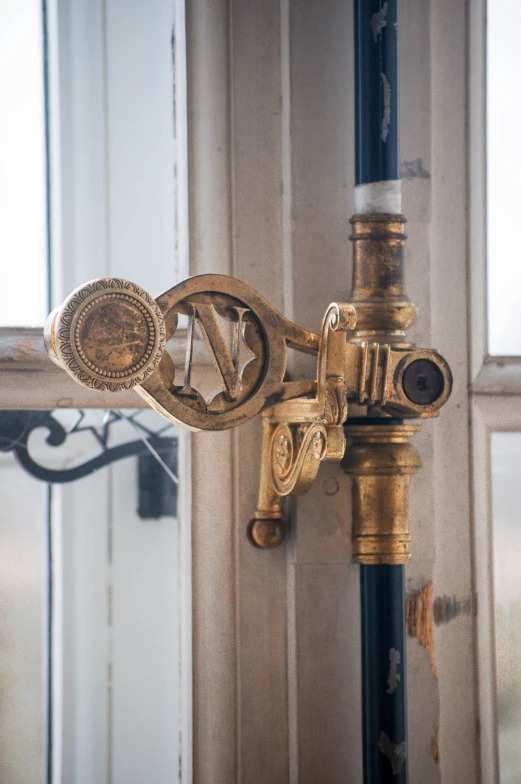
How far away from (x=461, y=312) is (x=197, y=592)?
0.32 meters

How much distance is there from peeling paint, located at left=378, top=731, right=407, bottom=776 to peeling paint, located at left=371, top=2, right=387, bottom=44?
53 centimetres

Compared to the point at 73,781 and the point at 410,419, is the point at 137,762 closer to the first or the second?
the point at 73,781

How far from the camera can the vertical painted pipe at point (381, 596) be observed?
65 centimetres

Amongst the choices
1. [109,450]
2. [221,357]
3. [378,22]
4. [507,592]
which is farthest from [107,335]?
[507,592]

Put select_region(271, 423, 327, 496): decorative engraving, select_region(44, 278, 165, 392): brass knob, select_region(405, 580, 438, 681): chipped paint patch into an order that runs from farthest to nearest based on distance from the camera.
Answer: select_region(405, 580, 438, 681): chipped paint patch → select_region(271, 423, 327, 496): decorative engraving → select_region(44, 278, 165, 392): brass knob

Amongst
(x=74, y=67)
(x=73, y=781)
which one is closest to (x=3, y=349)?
(x=74, y=67)

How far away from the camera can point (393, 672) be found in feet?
2.13

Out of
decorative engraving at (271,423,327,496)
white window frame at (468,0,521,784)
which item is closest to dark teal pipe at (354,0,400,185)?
white window frame at (468,0,521,784)

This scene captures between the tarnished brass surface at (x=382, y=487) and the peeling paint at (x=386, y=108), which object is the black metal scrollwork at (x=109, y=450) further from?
the peeling paint at (x=386, y=108)

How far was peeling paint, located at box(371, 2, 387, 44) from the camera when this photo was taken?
0.64 metres

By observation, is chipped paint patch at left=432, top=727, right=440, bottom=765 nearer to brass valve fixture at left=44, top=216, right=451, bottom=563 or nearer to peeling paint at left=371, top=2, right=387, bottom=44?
brass valve fixture at left=44, top=216, right=451, bottom=563

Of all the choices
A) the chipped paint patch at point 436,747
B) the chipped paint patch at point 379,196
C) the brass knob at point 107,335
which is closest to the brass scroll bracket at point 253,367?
the brass knob at point 107,335

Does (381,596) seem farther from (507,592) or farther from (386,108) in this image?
(386,108)

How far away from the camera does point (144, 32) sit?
2.26 ft
